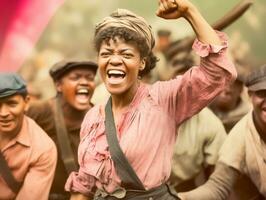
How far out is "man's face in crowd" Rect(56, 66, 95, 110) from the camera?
5.91ft

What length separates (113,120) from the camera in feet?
3.77

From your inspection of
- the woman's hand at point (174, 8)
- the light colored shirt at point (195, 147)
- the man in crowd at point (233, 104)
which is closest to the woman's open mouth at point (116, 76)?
the woman's hand at point (174, 8)

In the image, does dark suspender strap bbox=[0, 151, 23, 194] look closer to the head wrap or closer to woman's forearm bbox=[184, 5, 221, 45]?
the head wrap

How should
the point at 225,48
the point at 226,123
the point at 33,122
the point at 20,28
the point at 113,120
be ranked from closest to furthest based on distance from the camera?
the point at 225,48
the point at 113,120
the point at 33,122
the point at 226,123
the point at 20,28

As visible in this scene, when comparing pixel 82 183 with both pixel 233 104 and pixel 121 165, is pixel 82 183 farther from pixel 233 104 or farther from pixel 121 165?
pixel 233 104

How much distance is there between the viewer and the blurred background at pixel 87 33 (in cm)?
212

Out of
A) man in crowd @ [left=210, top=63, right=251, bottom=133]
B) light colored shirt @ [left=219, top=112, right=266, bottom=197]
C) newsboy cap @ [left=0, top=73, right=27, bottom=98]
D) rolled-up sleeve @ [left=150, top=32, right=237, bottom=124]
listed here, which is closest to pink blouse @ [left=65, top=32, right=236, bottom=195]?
rolled-up sleeve @ [left=150, top=32, right=237, bottom=124]

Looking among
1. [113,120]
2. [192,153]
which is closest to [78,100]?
[192,153]

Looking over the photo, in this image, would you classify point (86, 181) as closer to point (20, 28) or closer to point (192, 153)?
point (192, 153)

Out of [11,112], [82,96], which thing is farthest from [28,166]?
[82,96]

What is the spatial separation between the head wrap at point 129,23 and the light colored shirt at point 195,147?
75 centimetres

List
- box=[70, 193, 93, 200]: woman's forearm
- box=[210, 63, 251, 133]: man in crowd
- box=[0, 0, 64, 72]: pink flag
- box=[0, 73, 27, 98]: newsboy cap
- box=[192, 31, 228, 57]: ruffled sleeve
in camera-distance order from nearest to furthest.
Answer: box=[192, 31, 228, 57]: ruffled sleeve
box=[70, 193, 93, 200]: woman's forearm
box=[0, 73, 27, 98]: newsboy cap
box=[210, 63, 251, 133]: man in crowd
box=[0, 0, 64, 72]: pink flag

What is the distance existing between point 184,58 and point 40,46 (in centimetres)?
54

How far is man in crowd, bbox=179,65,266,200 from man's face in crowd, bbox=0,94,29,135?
0.51 meters
